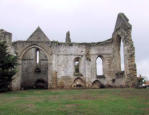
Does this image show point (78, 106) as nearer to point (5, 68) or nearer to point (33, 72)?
point (5, 68)

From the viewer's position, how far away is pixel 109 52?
2534cm

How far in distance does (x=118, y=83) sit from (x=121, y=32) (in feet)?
20.0

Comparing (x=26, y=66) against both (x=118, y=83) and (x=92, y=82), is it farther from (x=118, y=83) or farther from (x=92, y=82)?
(x=118, y=83)

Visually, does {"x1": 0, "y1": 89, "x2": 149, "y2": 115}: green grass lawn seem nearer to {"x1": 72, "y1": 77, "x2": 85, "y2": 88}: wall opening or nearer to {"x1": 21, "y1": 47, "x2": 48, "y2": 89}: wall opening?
Result: {"x1": 72, "y1": 77, "x2": 85, "y2": 88}: wall opening

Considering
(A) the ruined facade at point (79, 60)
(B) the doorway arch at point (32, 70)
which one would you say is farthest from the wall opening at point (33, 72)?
(A) the ruined facade at point (79, 60)

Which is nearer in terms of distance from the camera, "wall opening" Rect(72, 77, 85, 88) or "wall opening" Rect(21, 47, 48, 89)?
"wall opening" Rect(72, 77, 85, 88)

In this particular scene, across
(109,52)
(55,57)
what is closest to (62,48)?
(55,57)

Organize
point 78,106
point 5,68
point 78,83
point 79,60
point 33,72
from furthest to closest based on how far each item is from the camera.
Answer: point 33,72 < point 79,60 < point 78,83 < point 5,68 < point 78,106

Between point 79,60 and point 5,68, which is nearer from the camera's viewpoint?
point 5,68

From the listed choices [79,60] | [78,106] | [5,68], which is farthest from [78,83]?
[78,106]

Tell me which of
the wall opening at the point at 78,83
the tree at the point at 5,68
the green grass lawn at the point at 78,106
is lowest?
the green grass lawn at the point at 78,106

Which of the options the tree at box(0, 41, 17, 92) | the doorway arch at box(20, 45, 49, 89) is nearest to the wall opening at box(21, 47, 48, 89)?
the doorway arch at box(20, 45, 49, 89)

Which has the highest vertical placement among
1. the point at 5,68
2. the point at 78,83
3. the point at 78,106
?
the point at 5,68

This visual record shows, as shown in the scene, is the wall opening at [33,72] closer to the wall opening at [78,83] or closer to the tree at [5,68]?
the wall opening at [78,83]
